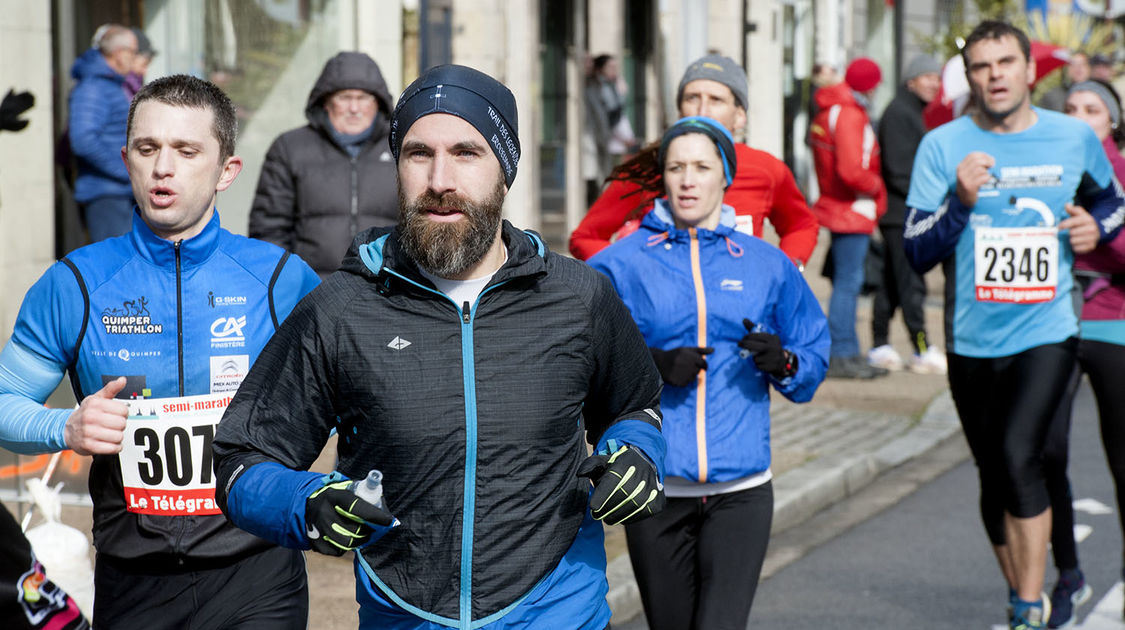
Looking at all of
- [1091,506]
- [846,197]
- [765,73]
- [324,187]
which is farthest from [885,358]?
[765,73]

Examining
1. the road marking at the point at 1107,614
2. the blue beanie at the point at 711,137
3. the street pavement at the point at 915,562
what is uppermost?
the blue beanie at the point at 711,137

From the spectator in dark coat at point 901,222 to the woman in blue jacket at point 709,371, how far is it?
7.15 meters

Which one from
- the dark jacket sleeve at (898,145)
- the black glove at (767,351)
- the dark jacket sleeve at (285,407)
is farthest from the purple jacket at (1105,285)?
the dark jacket sleeve at (898,145)

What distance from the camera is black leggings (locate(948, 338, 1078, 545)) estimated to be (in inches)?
226

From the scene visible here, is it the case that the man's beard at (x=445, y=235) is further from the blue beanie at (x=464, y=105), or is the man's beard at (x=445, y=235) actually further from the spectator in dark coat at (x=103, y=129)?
the spectator in dark coat at (x=103, y=129)

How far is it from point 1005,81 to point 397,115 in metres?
3.33

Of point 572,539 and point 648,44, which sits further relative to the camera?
point 648,44

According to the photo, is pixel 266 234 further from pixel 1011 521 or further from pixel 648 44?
pixel 648 44

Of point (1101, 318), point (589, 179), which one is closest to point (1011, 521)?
point (1101, 318)

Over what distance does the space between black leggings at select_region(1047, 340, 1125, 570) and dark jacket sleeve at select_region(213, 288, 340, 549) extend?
3.77 meters

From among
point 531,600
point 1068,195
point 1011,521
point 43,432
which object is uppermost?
point 1068,195

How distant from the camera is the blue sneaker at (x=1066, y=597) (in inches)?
237

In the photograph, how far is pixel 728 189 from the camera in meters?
6.05

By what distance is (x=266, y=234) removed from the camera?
7.06 meters
